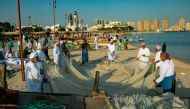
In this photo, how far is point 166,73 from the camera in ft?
28.9

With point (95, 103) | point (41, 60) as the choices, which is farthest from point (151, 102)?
point (41, 60)

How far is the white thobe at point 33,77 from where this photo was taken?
844 cm

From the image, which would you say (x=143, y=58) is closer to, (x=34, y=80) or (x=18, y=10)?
(x=18, y=10)

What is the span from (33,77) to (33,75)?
51 millimetres

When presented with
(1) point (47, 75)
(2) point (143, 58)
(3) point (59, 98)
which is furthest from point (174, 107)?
(2) point (143, 58)

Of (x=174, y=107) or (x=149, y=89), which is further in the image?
(x=149, y=89)

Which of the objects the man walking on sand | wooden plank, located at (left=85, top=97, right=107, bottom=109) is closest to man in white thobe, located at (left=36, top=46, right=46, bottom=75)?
wooden plank, located at (left=85, top=97, right=107, bottom=109)

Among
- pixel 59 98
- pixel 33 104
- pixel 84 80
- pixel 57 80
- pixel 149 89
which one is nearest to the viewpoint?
pixel 33 104

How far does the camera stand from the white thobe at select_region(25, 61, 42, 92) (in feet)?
27.7

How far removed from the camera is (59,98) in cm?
671

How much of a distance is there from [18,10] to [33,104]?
9726 mm

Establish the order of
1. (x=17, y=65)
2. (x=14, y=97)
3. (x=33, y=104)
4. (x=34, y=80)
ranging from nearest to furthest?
(x=33, y=104)
(x=14, y=97)
(x=34, y=80)
(x=17, y=65)

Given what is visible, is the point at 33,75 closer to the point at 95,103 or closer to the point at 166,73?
the point at 95,103

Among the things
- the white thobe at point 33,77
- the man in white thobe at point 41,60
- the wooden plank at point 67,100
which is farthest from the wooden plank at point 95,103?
the man in white thobe at point 41,60
